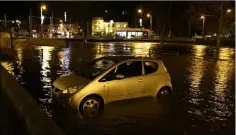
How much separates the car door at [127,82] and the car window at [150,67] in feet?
0.96

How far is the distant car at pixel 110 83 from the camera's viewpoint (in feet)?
31.2

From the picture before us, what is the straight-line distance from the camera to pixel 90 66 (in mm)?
11164

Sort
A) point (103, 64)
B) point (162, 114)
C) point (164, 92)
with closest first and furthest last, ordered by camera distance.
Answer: point (162, 114) < point (103, 64) < point (164, 92)

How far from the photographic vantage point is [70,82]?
9.88 m

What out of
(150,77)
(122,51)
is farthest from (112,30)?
(150,77)

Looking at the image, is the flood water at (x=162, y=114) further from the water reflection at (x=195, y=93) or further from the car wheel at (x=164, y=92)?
the car wheel at (x=164, y=92)

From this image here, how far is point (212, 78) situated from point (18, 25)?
76.9 metres

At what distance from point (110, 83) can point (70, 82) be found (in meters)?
1.09

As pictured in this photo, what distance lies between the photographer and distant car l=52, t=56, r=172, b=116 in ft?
31.2

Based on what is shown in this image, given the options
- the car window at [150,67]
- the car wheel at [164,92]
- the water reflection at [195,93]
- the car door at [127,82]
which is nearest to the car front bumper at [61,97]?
the car door at [127,82]

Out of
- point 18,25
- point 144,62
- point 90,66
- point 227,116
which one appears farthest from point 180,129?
point 18,25

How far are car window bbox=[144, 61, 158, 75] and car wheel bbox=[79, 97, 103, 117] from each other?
194 centimetres

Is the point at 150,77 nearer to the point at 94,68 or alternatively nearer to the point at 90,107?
the point at 94,68

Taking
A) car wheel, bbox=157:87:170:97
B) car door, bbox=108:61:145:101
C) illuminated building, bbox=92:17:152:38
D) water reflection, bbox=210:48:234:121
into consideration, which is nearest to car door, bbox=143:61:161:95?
car door, bbox=108:61:145:101
